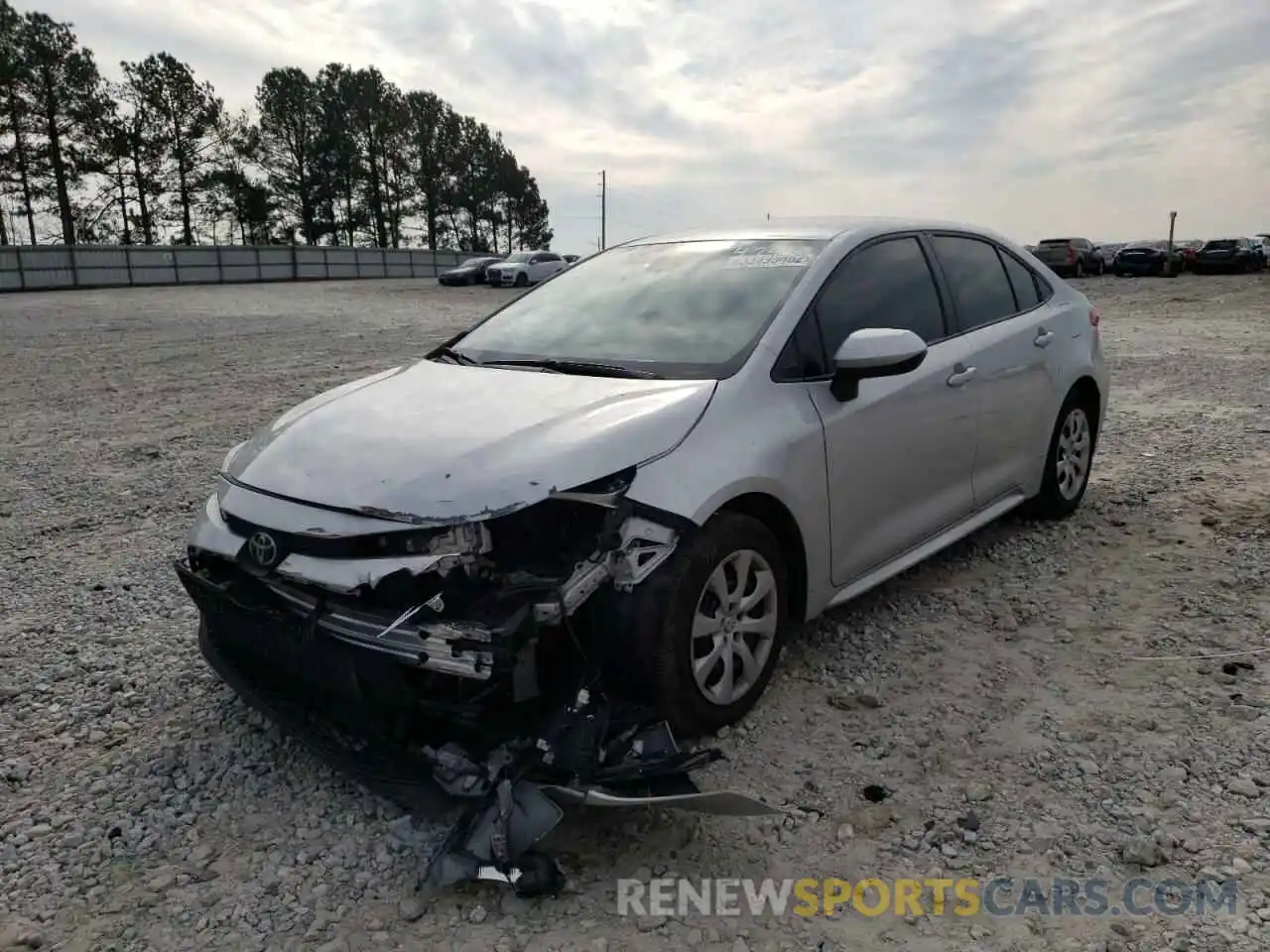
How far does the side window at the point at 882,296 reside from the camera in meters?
3.60

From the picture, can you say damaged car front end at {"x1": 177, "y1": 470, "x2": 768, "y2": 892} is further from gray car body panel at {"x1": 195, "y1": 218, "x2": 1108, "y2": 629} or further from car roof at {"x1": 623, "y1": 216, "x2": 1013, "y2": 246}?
car roof at {"x1": 623, "y1": 216, "x2": 1013, "y2": 246}

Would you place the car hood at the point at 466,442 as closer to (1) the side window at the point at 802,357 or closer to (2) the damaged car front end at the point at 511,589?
(2) the damaged car front end at the point at 511,589

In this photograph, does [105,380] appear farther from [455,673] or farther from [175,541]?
[455,673]

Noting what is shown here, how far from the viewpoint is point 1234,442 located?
6961 millimetres

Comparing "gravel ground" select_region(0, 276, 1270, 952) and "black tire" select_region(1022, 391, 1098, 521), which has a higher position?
"black tire" select_region(1022, 391, 1098, 521)

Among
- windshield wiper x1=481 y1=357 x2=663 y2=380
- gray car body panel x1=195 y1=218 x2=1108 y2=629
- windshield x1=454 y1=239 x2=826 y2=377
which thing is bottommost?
gray car body panel x1=195 y1=218 x2=1108 y2=629

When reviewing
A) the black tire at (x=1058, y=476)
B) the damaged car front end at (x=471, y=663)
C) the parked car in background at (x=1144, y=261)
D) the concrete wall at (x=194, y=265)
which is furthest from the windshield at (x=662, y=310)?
the concrete wall at (x=194, y=265)

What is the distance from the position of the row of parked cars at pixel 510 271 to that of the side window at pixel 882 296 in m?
30.6

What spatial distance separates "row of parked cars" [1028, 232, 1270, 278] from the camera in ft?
113

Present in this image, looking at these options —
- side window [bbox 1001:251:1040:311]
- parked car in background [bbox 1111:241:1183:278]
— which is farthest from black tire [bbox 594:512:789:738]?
parked car in background [bbox 1111:241:1183:278]

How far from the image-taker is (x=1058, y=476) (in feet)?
16.5

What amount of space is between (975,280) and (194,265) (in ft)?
142

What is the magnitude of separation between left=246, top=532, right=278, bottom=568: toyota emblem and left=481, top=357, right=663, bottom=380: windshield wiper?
117cm

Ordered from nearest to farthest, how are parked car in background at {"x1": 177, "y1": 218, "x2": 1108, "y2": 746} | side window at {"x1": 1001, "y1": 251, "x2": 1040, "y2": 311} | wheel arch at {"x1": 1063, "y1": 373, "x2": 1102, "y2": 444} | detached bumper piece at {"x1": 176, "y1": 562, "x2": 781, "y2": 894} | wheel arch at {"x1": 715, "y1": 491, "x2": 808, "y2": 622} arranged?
1. detached bumper piece at {"x1": 176, "y1": 562, "x2": 781, "y2": 894}
2. parked car in background at {"x1": 177, "y1": 218, "x2": 1108, "y2": 746}
3. wheel arch at {"x1": 715, "y1": 491, "x2": 808, "y2": 622}
4. side window at {"x1": 1001, "y1": 251, "x2": 1040, "y2": 311}
5. wheel arch at {"x1": 1063, "y1": 373, "x2": 1102, "y2": 444}
